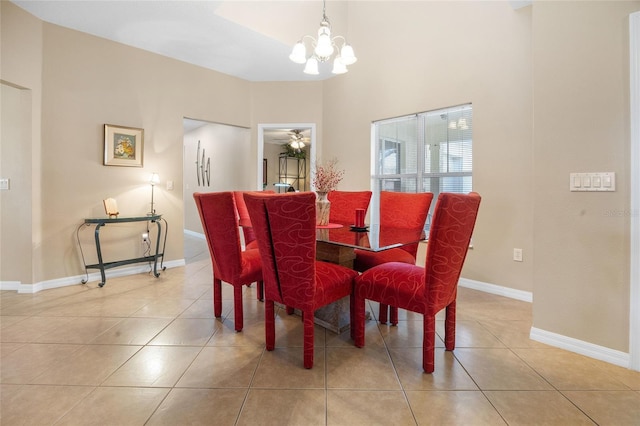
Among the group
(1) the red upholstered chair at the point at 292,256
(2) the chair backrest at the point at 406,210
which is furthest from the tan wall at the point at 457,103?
(1) the red upholstered chair at the point at 292,256

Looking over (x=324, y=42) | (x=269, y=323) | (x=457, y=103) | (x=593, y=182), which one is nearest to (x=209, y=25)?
(x=324, y=42)

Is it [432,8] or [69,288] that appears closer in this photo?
[69,288]

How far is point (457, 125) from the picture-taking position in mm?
→ 3453

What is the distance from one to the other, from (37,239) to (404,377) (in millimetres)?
3855

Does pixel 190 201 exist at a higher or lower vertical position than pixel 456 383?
higher

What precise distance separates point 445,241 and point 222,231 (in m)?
1.51

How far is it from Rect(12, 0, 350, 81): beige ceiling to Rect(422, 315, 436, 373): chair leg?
3.44 meters

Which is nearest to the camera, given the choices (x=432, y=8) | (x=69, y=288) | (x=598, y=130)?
(x=598, y=130)

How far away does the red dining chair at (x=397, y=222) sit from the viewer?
2.58 metres

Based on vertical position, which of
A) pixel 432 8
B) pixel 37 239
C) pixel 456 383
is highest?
pixel 432 8

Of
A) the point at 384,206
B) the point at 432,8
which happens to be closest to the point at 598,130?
the point at 384,206

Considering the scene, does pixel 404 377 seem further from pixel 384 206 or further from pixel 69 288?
pixel 69 288

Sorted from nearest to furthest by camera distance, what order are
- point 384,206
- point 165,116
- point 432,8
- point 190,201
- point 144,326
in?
point 144,326, point 384,206, point 432,8, point 165,116, point 190,201

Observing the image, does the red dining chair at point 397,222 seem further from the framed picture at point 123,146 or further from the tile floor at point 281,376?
the framed picture at point 123,146
